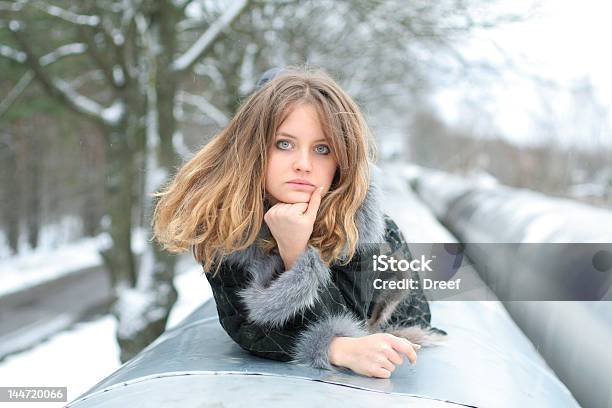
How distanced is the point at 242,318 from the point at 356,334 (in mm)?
288

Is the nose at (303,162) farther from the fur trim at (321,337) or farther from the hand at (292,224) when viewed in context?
the fur trim at (321,337)

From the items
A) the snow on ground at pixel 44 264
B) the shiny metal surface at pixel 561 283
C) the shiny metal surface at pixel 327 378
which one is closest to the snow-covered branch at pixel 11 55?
the shiny metal surface at pixel 561 283

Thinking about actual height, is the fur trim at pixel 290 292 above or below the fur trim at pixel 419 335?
above

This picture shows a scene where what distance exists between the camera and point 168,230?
160 centimetres

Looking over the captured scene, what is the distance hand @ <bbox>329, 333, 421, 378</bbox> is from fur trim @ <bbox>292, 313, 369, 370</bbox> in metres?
0.05

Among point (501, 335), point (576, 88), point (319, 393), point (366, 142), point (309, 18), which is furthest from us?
point (309, 18)

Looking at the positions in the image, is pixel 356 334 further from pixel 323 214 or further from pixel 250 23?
pixel 250 23

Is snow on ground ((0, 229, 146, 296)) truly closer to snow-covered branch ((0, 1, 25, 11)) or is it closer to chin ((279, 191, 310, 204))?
snow-covered branch ((0, 1, 25, 11))

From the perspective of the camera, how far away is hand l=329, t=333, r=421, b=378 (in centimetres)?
128

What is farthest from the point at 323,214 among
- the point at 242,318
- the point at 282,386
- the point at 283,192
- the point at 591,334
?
the point at 591,334

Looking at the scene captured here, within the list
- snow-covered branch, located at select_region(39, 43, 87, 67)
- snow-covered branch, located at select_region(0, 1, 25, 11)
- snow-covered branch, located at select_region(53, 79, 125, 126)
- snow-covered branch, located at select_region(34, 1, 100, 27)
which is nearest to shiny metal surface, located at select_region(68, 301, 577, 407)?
snow-covered branch, located at select_region(53, 79, 125, 126)

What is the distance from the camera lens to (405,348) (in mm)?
1271

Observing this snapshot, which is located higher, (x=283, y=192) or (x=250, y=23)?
(x=250, y=23)

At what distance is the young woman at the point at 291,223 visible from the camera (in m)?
1.42
